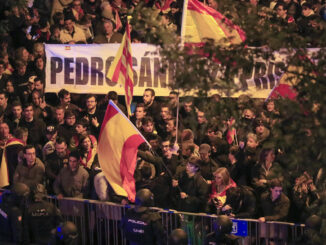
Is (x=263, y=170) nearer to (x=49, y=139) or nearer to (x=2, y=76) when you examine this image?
(x=49, y=139)

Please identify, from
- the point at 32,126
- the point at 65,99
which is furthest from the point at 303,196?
the point at 65,99

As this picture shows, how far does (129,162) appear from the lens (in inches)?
467

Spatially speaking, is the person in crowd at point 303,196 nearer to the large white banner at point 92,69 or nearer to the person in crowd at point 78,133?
the person in crowd at point 78,133

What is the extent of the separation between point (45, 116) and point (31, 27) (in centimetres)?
316

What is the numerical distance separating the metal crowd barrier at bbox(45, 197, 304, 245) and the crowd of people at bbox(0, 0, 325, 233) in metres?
0.14

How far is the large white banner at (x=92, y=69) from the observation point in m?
14.3

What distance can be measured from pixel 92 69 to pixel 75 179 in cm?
330

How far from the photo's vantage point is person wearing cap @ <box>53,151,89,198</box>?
472 inches

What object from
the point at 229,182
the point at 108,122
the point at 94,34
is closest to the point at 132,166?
the point at 108,122

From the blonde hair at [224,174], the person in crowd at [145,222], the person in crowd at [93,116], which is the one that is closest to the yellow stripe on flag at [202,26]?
the person in crowd at [93,116]

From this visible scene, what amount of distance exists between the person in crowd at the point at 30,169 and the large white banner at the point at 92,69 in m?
2.66

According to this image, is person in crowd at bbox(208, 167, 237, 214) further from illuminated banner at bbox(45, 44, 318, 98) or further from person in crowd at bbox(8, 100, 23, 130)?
person in crowd at bbox(8, 100, 23, 130)

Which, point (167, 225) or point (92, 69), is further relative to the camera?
point (92, 69)

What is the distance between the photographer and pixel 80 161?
1252cm
